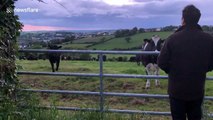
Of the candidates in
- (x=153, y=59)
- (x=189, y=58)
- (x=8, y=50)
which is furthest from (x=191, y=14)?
(x=153, y=59)

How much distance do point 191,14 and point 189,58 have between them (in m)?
0.51

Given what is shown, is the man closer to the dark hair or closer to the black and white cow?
the dark hair

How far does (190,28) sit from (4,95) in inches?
122

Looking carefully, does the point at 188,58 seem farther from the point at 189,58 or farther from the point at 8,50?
the point at 8,50

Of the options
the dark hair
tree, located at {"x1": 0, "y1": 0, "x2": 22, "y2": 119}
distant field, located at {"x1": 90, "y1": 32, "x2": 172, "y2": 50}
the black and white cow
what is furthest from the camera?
distant field, located at {"x1": 90, "y1": 32, "x2": 172, "y2": 50}

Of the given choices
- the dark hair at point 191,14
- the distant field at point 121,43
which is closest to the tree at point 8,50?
the dark hair at point 191,14

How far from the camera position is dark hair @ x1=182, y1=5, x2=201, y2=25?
19.1 feet

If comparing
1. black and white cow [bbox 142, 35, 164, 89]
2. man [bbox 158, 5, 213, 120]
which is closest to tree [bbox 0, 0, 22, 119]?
man [bbox 158, 5, 213, 120]

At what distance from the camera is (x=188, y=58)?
5871 mm

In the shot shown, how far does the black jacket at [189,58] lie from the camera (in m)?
5.87

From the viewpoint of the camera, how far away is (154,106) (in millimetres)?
11320

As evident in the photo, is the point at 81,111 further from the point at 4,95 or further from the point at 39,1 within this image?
the point at 39,1

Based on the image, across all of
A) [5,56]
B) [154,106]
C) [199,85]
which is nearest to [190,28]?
[199,85]

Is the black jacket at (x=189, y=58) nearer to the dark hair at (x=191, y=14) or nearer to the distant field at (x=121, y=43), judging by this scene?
the dark hair at (x=191, y=14)
